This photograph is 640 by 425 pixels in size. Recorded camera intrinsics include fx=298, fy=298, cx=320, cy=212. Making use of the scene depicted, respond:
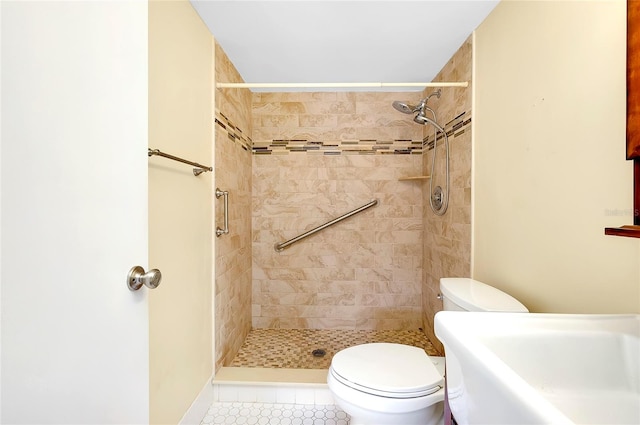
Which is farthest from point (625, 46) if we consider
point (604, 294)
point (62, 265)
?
point (62, 265)

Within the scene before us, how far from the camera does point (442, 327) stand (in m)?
0.68

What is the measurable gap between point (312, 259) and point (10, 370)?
7.27 feet

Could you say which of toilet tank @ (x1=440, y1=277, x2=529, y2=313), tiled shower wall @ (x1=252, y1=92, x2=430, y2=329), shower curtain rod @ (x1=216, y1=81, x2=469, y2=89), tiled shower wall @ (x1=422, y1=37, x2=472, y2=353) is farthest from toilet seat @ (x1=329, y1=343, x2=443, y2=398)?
shower curtain rod @ (x1=216, y1=81, x2=469, y2=89)

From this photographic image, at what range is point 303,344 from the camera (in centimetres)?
229

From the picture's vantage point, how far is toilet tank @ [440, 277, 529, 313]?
1099 mm

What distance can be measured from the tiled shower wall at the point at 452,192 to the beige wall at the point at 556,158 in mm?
156

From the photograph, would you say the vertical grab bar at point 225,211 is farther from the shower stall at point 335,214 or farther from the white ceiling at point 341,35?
the white ceiling at point 341,35

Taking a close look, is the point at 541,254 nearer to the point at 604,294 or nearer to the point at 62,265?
the point at 604,294

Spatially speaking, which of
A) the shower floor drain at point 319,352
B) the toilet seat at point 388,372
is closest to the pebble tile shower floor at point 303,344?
the shower floor drain at point 319,352

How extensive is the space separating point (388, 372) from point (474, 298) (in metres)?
0.46

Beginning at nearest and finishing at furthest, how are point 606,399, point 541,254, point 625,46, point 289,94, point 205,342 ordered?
point 606,399 < point 625,46 < point 541,254 < point 205,342 < point 289,94

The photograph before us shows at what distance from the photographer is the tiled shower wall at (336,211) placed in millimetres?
2564

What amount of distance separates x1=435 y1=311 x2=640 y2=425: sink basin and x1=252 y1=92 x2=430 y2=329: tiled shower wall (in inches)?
72.9

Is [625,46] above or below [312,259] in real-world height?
above
